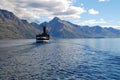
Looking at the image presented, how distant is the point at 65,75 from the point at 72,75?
177cm

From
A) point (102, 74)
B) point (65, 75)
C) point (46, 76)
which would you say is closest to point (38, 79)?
point (46, 76)

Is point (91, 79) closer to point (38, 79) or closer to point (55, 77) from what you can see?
point (55, 77)

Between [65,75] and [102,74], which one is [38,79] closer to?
[65,75]

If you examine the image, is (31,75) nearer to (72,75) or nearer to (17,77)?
(17,77)

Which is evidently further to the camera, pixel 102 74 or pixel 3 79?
pixel 102 74

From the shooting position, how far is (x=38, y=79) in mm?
46875

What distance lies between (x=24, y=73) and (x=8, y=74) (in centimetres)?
411

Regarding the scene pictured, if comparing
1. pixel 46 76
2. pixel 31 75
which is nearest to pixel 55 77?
pixel 46 76

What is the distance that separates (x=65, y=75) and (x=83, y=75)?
458cm

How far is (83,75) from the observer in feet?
169

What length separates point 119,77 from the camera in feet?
160

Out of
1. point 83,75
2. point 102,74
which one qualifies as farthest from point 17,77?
point 102,74

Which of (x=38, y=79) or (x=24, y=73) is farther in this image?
(x=24, y=73)

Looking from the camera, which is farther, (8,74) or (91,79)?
(8,74)
